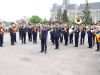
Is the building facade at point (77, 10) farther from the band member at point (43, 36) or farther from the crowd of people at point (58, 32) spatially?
the band member at point (43, 36)

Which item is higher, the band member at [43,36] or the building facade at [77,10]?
the building facade at [77,10]

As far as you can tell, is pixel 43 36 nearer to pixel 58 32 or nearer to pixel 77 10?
pixel 58 32

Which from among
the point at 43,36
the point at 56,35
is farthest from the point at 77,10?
the point at 43,36

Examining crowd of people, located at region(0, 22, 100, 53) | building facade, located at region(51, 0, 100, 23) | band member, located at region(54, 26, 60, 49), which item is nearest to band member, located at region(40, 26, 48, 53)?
crowd of people, located at region(0, 22, 100, 53)

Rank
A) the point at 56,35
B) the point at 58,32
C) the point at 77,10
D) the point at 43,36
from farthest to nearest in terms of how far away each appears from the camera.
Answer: the point at 77,10 < the point at 58,32 < the point at 56,35 < the point at 43,36

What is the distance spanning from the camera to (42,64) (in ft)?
44.9

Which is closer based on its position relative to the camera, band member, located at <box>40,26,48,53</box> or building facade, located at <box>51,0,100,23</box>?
band member, located at <box>40,26,48,53</box>

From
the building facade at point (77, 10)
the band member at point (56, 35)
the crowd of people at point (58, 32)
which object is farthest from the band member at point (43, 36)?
the building facade at point (77, 10)

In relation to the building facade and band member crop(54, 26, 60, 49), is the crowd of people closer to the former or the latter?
band member crop(54, 26, 60, 49)

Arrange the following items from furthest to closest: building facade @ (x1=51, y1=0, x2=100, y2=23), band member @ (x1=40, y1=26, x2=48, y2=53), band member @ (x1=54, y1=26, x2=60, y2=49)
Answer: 1. building facade @ (x1=51, y1=0, x2=100, y2=23)
2. band member @ (x1=54, y1=26, x2=60, y2=49)
3. band member @ (x1=40, y1=26, x2=48, y2=53)

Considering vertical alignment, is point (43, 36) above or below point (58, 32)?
below

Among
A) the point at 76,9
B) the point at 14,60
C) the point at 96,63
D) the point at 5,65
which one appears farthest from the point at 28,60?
the point at 76,9

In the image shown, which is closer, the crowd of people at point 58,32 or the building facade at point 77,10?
the crowd of people at point 58,32

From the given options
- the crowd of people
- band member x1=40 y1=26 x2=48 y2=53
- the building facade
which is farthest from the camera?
the building facade
